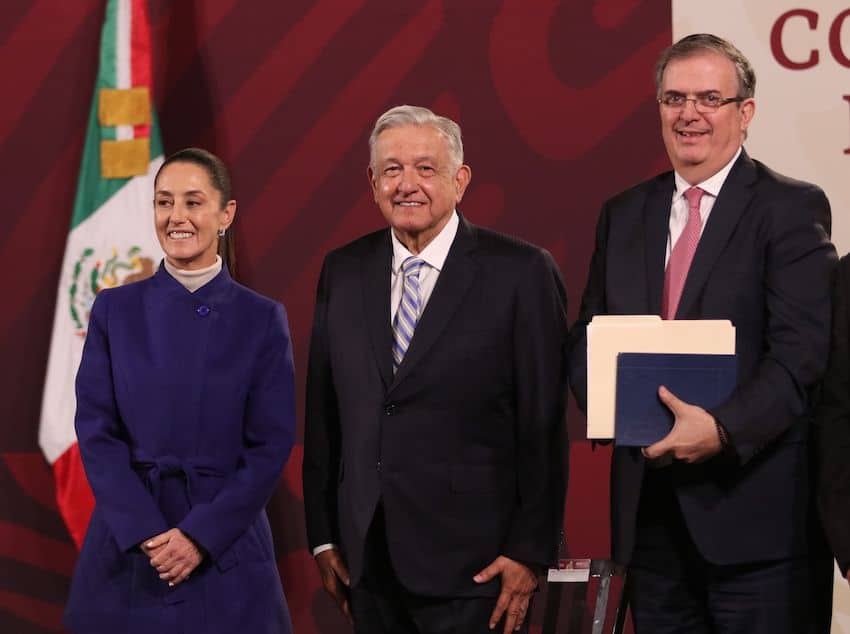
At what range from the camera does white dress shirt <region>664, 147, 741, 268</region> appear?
7.83 feet

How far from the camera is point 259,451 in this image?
2.62m

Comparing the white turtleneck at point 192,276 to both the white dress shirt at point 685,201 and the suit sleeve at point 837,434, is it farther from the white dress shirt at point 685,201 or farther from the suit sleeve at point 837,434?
the suit sleeve at point 837,434

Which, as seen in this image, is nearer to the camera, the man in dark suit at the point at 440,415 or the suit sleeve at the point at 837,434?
the suit sleeve at the point at 837,434

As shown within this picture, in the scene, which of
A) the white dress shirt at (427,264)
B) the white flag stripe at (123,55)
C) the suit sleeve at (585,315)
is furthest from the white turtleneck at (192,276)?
the white flag stripe at (123,55)

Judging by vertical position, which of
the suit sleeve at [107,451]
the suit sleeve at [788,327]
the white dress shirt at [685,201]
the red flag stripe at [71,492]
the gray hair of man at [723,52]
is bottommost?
the red flag stripe at [71,492]

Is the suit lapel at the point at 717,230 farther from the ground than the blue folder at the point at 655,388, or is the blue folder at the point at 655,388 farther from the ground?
the suit lapel at the point at 717,230

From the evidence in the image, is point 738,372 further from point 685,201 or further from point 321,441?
point 321,441

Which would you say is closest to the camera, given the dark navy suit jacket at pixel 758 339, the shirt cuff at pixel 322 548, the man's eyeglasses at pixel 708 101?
the dark navy suit jacket at pixel 758 339

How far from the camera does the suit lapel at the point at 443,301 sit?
246 cm

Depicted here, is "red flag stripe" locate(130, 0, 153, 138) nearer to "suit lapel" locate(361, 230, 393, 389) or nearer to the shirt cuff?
"suit lapel" locate(361, 230, 393, 389)

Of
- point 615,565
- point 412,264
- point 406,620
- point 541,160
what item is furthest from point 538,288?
point 541,160

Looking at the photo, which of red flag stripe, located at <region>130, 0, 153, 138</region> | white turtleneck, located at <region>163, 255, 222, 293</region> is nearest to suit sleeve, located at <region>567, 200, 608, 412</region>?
white turtleneck, located at <region>163, 255, 222, 293</region>

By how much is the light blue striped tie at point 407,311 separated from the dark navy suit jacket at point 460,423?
0.03 meters

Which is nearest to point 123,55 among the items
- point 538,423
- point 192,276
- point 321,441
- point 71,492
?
point 71,492
